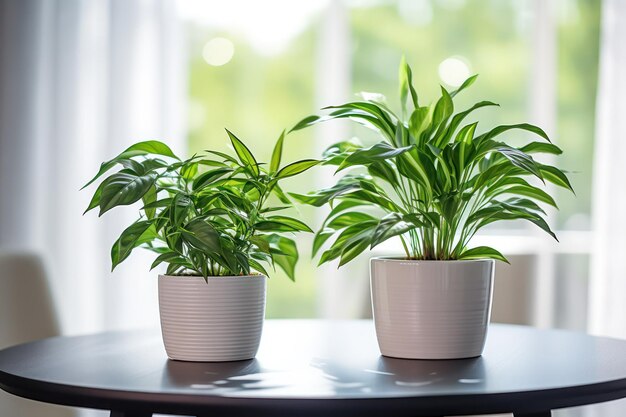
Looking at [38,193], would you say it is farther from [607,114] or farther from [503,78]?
[607,114]

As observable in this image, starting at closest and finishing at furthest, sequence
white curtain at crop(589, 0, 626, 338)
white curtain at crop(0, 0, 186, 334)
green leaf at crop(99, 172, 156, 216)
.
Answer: green leaf at crop(99, 172, 156, 216), white curtain at crop(0, 0, 186, 334), white curtain at crop(589, 0, 626, 338)

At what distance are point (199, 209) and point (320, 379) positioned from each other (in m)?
0.33

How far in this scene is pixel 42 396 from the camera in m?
1.10

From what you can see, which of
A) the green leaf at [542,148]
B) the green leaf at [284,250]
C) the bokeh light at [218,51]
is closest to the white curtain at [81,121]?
the bokeh light at [218,51]

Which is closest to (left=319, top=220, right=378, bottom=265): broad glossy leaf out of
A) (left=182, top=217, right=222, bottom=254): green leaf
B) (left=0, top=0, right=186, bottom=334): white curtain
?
(left=182, top=217, right=222, bottom=254): green leaf

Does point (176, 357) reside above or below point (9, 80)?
below

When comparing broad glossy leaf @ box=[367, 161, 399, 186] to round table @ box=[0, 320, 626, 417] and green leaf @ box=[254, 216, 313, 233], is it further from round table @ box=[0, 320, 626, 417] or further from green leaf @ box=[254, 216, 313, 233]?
round table @ box=[0, 320, 626, 417]

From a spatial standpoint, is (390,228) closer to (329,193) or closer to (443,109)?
(329,193)

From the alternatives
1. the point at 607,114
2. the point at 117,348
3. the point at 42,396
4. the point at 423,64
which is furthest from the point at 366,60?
the point at 42,396

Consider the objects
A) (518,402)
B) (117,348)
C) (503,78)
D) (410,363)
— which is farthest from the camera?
A: (503,78)

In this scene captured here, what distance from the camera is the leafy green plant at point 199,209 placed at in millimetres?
1212

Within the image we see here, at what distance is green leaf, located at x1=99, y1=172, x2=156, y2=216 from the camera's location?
1.15m

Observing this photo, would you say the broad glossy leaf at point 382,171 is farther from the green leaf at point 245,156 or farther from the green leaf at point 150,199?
the green leaf at point 150,199

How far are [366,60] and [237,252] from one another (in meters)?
2.25
